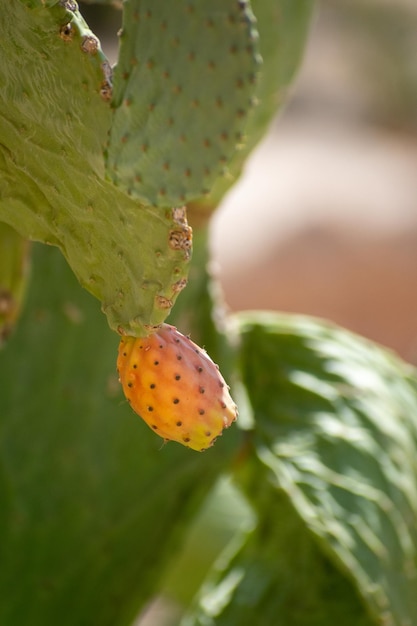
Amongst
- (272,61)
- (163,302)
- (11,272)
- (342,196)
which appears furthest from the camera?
(342,196)

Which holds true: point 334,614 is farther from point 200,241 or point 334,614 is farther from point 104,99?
point 104,99

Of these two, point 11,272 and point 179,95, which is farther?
point 11,272

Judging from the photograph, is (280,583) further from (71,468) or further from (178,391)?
(178,391)

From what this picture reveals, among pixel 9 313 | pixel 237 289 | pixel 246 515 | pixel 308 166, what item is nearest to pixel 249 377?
pixel 9 313

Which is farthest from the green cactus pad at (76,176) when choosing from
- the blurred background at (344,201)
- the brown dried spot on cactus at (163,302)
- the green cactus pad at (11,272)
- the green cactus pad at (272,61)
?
the blurred background at (344,201)

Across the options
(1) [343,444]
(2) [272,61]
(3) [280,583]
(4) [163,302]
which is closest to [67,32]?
(4) [163,302]

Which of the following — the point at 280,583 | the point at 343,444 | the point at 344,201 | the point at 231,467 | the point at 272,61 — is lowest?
the point at 280,583

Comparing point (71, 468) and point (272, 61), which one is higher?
point (272, 61)

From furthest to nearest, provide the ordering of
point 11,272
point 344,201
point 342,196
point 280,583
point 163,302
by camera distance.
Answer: point 342,196
point 344,201
point 280,583
point 11,272
point 163,302
